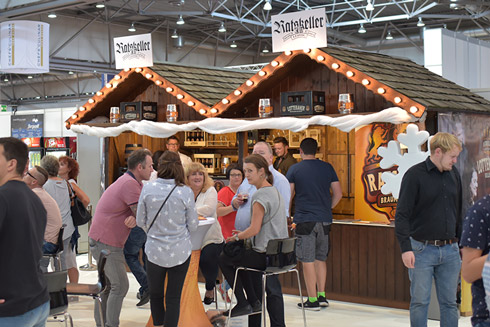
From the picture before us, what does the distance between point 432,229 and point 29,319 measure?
2.52 meters

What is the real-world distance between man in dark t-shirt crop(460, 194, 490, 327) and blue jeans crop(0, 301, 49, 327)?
1714 mm

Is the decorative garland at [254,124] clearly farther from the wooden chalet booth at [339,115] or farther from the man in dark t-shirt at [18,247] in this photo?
the man in dark t-shirt at [18,247]

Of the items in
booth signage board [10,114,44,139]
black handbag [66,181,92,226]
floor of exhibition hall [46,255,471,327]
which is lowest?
floor of exhibition hall [46,255,471,327]

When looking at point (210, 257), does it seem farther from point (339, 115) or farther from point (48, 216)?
point (339, 115)

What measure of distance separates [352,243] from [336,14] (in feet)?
36.0

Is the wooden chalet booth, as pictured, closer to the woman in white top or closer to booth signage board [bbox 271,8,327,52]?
booth signage board [bbox 271,8,327,52]

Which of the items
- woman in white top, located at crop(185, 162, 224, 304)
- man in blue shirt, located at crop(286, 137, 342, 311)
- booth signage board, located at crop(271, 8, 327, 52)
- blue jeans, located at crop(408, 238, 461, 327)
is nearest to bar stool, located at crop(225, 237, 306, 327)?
woman in white top, located at crop(185, 162, 224, 304)

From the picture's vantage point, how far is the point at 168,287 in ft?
16.0

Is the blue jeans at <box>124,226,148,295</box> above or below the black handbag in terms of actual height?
below

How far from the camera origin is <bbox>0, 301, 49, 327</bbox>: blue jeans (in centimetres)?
284

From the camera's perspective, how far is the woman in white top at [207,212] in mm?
5785

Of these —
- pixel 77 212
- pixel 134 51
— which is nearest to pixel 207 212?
pixel 77 212

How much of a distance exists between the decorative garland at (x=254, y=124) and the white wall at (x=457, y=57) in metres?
2.71

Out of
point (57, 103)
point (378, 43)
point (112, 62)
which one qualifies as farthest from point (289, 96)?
point (57, 103)
